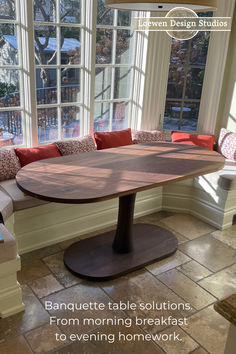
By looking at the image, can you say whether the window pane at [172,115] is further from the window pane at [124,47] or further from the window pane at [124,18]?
the window pane at [124,18]

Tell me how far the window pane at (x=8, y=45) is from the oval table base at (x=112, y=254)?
204 centimetres

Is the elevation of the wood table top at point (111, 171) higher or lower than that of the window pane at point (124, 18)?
lower

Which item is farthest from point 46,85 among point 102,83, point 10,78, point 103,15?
point 103,15

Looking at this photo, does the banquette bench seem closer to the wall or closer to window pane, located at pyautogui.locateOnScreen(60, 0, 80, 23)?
the wall

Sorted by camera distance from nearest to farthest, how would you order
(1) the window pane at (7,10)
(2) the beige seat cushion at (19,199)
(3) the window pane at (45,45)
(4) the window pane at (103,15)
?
(2) the beige seat cushion at (19,199) → (1) the window pane at (7,10) → (3) the window pane at (45,45) → (4) the window pane at (103,15)

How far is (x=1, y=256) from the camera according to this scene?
264 centimetres

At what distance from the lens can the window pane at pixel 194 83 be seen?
4914mm

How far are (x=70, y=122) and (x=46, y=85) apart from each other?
55 centimetres

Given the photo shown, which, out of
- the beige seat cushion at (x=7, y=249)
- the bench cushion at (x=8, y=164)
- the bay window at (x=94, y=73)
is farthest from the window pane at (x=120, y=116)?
the beige seat cushion at (x=7, y=249)

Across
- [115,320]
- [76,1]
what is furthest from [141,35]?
[115,320]

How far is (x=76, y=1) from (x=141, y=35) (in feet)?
3.01

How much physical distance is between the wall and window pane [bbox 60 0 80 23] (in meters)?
2.07

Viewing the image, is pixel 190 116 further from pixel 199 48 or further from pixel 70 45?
pixel 70 45

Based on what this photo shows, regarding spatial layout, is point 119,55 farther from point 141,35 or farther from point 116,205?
point 116,205
